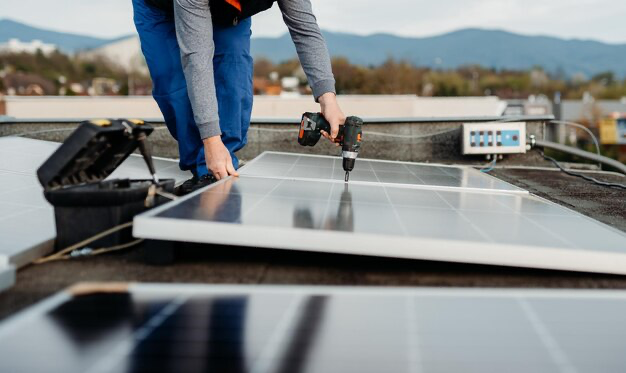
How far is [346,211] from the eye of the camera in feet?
7.15

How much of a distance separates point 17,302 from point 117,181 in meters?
0.83

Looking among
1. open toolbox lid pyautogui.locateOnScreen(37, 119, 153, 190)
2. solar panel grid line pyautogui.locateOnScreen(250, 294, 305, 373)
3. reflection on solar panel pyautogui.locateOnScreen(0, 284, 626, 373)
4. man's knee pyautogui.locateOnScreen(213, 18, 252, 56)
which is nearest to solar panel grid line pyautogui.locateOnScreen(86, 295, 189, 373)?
reflection on solar panel pyautogui.locateOnScreen(0, 284, 626, 373)

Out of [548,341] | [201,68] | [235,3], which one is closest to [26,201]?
[201,68]

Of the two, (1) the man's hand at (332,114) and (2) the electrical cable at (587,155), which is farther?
(2) the electrical cable at (587,155)

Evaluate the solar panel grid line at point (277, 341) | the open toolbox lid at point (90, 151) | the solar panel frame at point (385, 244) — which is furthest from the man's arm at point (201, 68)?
the solar panel grid line at point (277, 341)

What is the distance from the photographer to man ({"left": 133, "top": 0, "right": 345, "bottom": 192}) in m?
2.79

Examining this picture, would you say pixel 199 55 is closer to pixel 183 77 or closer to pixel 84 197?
pixel 183 77

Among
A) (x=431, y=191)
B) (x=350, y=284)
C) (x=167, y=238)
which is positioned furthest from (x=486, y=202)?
(x=167, y=238)

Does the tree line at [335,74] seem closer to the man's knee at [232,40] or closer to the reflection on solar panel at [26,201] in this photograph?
the reflection on solar panel at [26,201]

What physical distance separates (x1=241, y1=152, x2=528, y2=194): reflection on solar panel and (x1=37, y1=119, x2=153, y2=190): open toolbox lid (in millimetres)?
764

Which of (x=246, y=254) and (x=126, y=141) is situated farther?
(x=126, y=141)

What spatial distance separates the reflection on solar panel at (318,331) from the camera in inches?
48.4

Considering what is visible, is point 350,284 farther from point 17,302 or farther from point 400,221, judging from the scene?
point 17,302

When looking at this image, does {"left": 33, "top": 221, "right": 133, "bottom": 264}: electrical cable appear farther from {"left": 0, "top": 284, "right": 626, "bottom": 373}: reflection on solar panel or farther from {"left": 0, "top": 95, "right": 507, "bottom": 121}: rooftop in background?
{"left": 0, "top": 95, "right": 507, "bottom": 121}: rooftop in background
